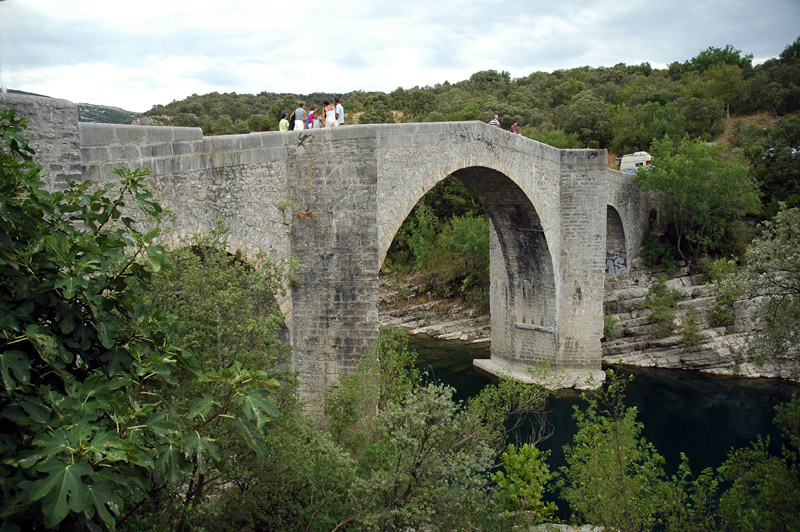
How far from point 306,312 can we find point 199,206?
223 centimetres

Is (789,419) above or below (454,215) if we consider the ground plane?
below

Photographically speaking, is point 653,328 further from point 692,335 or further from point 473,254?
point 473,254

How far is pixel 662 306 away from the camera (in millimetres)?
19031

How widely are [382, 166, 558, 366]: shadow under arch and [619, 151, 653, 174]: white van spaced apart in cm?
1423

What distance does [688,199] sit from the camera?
73.8ft

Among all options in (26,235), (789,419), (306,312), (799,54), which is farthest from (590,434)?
(799,54)

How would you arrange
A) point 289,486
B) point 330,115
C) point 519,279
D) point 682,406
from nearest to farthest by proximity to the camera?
1. point 289,486
2. point 330,115
3. point 682,406
4. point 519,279

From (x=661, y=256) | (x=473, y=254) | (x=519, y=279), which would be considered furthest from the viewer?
(x=661, y=256)

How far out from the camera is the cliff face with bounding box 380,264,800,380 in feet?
58.6

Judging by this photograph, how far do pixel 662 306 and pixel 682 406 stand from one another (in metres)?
4.26

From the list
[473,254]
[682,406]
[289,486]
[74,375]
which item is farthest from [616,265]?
[74,375]

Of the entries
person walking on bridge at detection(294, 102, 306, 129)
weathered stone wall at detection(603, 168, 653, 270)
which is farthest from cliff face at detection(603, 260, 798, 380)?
person walking on bridge at detection(294, 102, 306, 129)

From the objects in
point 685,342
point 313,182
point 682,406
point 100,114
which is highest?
point 100,114

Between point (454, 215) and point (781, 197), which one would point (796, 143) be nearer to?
point (781, 197)
